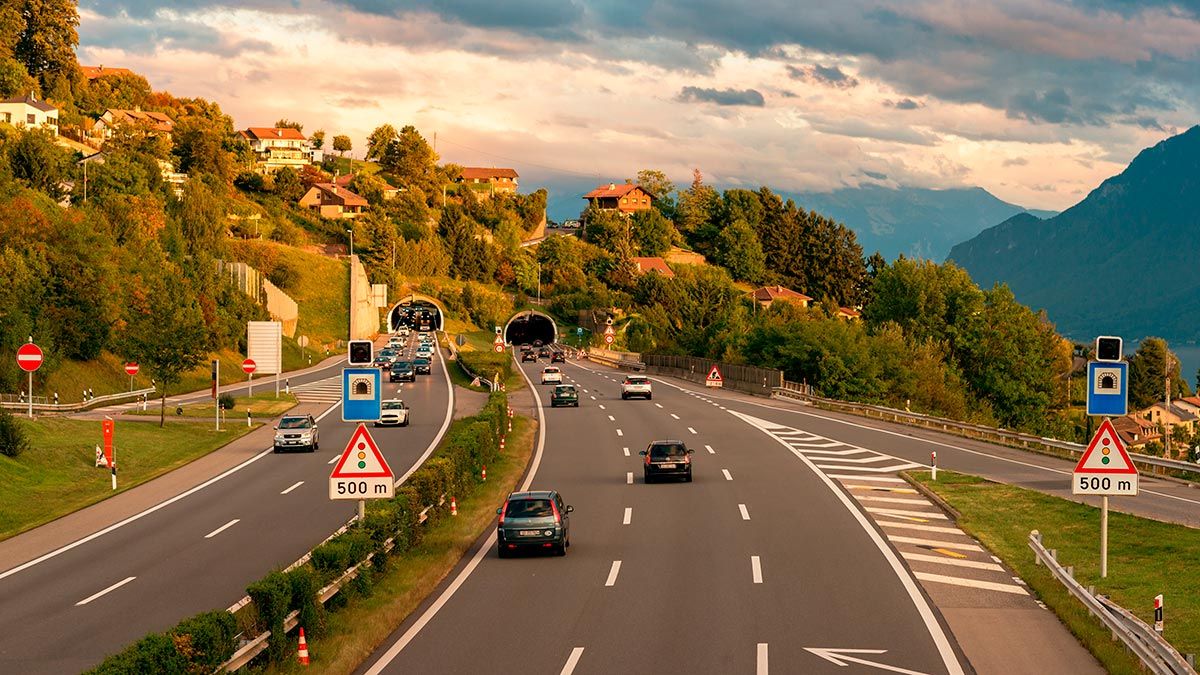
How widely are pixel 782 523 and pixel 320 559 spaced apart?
15.0m

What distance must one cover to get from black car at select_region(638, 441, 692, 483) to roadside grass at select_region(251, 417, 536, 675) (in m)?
5.05

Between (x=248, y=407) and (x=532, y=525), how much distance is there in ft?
152

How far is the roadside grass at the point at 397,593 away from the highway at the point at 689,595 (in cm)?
33

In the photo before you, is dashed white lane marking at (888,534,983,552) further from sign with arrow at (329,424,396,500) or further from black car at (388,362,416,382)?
black car at (388,362,416,382)

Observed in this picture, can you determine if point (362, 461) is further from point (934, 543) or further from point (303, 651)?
point (934, 543)

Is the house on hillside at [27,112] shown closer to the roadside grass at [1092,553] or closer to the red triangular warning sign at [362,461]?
the roadside grass at [1092,553]

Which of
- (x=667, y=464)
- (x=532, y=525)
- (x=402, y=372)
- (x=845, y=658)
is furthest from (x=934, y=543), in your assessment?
(x=402, y=372)

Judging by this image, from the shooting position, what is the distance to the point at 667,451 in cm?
4147

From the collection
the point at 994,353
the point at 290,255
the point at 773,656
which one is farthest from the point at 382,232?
the point at 773,656

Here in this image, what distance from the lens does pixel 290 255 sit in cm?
16375

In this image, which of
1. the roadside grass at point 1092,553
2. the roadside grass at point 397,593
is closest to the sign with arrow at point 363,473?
the roadside grass at point 397,593

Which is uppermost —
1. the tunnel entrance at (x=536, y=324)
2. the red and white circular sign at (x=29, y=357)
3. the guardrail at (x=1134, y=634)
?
the tunnel entrance at (x=536, y=324)

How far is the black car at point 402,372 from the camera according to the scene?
9619 cm

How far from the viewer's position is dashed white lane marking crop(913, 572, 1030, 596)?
24.2 meters
